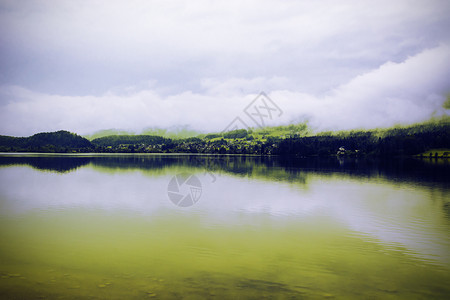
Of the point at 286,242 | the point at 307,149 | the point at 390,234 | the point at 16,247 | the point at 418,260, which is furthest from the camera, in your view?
the point at 307,149

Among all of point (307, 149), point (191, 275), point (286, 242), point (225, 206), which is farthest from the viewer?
point (307, 149)

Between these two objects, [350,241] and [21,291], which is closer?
[21,291]

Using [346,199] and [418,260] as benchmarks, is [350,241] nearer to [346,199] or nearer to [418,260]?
[418,260]

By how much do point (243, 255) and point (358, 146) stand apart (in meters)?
205

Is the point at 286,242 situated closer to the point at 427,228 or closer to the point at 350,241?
the point at 350,241

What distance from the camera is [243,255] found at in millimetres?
12484

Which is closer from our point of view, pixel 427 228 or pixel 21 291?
pixel 21 291

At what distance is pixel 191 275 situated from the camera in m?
10.2

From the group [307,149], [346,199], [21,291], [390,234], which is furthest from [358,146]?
[21,291]

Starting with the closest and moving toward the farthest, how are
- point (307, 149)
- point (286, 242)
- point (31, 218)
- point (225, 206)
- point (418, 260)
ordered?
point (418, 260) < point (286, 242) < point (31, 218) < point (225, 206) < point (307, 149)

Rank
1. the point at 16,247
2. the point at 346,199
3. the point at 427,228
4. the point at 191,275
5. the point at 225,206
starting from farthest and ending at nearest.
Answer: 1. the point at 346,199
2. the point at 225,206
3. the point at 427,228
4. the point at 16,247
5. the point at 191,275

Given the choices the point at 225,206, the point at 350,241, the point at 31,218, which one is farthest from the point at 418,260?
the point at 31,218

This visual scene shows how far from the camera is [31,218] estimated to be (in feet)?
62.7

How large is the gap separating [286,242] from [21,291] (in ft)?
34.2
